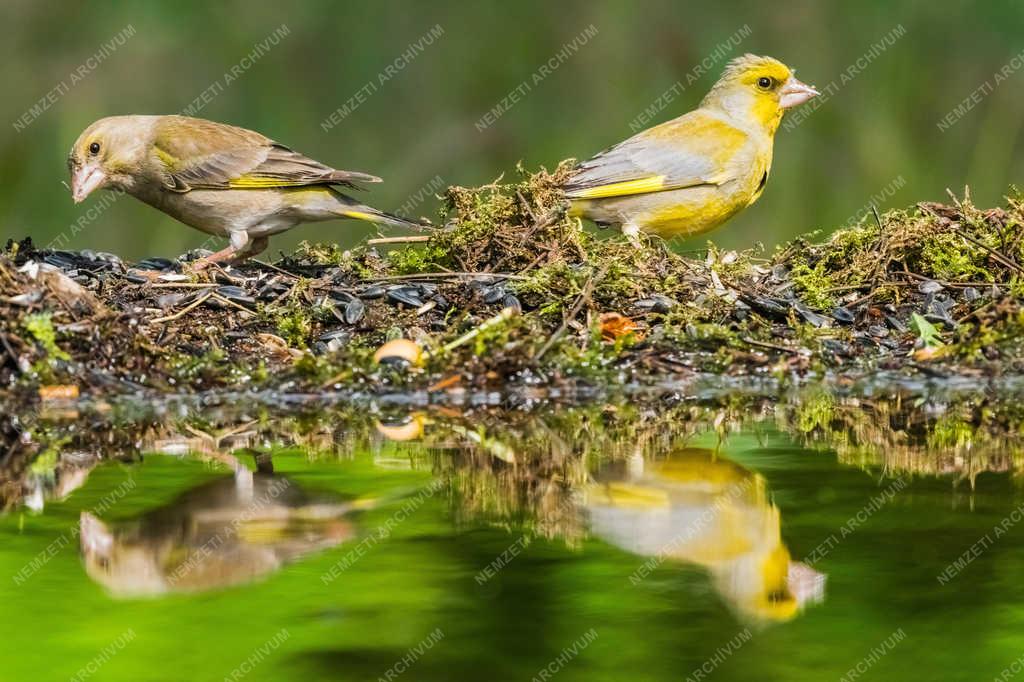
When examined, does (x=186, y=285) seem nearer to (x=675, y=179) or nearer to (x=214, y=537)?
(x=675, y=179)

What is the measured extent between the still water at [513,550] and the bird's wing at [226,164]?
2.96 meters

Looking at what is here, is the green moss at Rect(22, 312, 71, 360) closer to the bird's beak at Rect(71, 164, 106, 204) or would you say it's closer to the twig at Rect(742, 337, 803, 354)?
the bird's beak at Rect(71, 164, 106, 204)

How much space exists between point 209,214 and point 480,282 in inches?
78.7

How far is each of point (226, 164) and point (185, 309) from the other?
1625 millimetres

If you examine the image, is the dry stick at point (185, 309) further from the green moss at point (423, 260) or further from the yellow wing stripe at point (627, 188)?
the yellow wing stripe at point (627, 188)

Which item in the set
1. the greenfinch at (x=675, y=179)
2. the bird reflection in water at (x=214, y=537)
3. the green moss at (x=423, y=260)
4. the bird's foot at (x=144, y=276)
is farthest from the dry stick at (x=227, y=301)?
the bird reflection in water at (x=214, y=537)

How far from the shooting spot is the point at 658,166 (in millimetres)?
8672

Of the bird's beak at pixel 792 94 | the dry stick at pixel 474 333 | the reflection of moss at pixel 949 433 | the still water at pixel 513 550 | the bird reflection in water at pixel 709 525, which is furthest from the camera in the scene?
the bird's beak at pixel 792 94

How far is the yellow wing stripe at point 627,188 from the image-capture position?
853cm

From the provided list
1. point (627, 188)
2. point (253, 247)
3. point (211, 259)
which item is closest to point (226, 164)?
point (253, 247)

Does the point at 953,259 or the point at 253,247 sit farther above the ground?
the point at 253,247

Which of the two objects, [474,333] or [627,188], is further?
[627,188]

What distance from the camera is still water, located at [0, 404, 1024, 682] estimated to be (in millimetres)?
3514

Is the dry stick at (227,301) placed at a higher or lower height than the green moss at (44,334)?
higher
